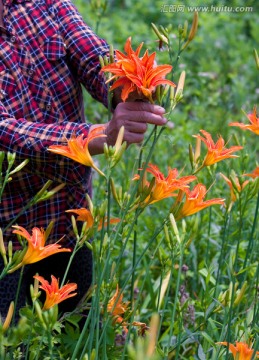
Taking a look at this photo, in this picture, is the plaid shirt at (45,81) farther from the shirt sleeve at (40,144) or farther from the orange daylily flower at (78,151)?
the orange daylily flower at (78,151)

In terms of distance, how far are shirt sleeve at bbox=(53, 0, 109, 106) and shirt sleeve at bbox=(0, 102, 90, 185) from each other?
253 mm

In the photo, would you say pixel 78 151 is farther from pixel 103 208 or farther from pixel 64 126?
pixel 64 126

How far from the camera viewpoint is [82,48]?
6.38ft

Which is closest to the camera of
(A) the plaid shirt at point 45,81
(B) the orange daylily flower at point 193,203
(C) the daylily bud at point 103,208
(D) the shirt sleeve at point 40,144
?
(C) the daylily bud at point 103,208

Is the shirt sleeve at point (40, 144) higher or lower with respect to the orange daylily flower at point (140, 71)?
lower

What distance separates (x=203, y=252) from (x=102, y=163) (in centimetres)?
75

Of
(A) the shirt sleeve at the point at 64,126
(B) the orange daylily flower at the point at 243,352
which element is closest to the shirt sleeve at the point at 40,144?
(A) the shirt sleeve at the point at 64,126

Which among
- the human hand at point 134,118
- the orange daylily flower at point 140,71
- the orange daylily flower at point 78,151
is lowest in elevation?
the orange daylily flower at point 78,151

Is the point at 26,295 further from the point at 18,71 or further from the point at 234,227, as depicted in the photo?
the point at 234,227

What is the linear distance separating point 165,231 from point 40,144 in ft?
1.22

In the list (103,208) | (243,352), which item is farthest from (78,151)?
(243,352)

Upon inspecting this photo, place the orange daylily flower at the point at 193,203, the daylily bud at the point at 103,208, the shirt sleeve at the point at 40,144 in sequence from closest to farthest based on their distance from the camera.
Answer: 1. the daylily bud at the point at 103,208
2. the orange daylily flower at the point at 193,203
3. the shirt sleeve at the point at 40,144

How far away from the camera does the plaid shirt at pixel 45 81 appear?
184 centimetres

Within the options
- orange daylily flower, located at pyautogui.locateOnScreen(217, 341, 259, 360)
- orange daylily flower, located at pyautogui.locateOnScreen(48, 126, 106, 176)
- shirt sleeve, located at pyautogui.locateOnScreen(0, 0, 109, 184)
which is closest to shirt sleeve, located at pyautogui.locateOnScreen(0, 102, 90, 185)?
shirt sleeve, located at pyautogui.locateOnScreen(0, 0, 109, 184)
